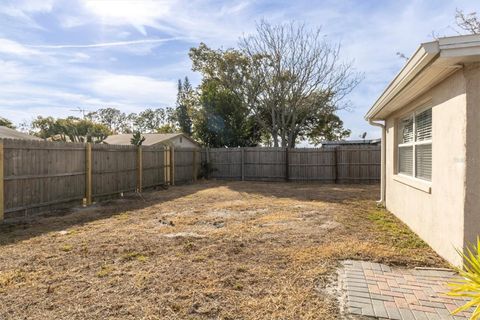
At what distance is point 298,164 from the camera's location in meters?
17.5

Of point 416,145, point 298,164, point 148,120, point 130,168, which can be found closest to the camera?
point 416,145

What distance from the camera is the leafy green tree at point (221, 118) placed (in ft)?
74.9

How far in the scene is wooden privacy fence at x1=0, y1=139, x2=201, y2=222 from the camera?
7.29 meters

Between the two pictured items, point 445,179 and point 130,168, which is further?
point 130,168

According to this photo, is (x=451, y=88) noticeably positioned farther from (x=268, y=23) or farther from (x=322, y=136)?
(x=322, y=136)

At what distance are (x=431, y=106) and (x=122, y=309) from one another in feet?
15.9

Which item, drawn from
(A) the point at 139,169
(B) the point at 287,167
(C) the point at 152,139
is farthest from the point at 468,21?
(C) the point at 152,139

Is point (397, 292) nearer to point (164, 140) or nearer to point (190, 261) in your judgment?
point (190, 261)

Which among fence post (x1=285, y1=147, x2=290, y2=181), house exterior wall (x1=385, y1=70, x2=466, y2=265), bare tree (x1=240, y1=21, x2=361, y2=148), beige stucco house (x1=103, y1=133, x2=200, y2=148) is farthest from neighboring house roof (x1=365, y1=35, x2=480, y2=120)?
beige stucco house (x1=103, y1=133, x2=200, y2=148)

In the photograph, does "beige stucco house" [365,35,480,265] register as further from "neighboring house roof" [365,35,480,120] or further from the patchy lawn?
the patchy lawn

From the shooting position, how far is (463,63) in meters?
3.67

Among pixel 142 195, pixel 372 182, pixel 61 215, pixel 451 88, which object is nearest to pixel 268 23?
pixel 372 182

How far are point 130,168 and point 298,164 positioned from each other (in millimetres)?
8742

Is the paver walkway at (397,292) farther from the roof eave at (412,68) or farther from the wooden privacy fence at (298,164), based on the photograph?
the wooden privacy fence at (298,164)
